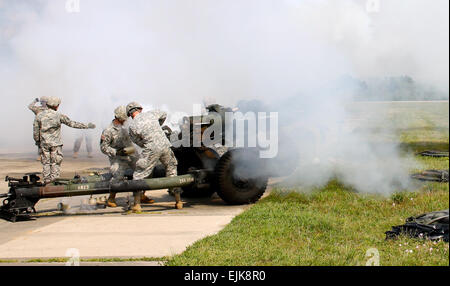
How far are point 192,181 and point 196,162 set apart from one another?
84 cm

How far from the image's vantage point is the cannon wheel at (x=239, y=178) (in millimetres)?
A: 7535

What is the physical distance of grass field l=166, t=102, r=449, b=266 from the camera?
4.50 metres

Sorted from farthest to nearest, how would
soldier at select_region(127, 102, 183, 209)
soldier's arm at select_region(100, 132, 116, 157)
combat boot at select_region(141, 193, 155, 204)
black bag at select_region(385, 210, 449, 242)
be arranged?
combat boot at select_region(141, 193, 155, 204) < soldier's arm at select_region(100, 132, 116, 157) < soldier at select_region(127, 102, 183, 209) < black bag at select_region(385, 210, 449, 242)

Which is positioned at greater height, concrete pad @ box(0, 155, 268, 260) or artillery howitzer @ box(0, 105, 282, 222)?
artillery howitzer @ box(0, 105, 282, 222)

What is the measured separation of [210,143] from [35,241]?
10.5 ft

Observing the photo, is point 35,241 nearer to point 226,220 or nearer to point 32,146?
point 226,220

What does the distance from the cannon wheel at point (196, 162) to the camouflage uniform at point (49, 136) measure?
6.43 ft

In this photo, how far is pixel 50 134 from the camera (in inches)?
347

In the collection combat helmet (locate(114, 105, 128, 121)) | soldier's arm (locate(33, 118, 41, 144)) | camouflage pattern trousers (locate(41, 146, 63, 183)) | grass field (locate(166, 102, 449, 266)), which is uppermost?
combat helmet (locate(114, 105, 128, 121))

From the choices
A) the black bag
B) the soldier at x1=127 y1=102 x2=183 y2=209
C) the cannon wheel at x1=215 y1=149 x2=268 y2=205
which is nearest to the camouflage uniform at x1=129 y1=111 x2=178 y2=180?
the soldier at x1=127 y1=102 x2=183 y2=209

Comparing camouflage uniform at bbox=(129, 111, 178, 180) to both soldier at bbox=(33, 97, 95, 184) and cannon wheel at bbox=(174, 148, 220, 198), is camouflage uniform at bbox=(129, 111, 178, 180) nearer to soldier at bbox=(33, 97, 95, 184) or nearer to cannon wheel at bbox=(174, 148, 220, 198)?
cannon wheel at bbox=(174, 148, 220, 198)

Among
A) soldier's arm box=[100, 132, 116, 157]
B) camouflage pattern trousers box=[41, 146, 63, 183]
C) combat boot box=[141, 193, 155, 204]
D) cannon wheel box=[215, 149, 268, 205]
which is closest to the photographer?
cannon wheel box=[215, 149, 268, 205]

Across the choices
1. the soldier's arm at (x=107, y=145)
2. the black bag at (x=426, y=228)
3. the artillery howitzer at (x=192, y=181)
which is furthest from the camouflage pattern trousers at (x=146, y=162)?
the black bag at (x=426, y=228)
